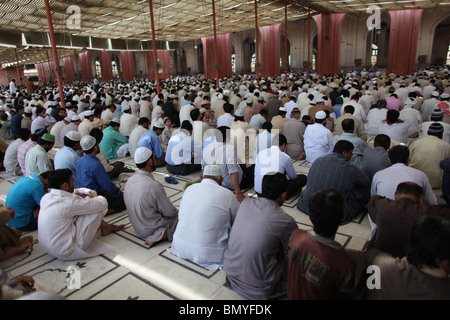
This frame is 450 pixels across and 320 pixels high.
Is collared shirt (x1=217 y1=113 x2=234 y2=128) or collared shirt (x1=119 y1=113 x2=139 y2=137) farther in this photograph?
collared shirt (x1=119 y1=113 x2=139 y2=137)

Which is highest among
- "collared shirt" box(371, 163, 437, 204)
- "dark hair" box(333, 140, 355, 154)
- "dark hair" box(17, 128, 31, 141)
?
"dark hair" box(17, 128, 31, 141)

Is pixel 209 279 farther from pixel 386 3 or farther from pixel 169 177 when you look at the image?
pixel 386 3

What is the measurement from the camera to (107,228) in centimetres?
279

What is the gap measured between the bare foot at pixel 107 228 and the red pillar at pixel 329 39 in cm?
1539

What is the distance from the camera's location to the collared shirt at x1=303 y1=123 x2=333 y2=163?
413cm

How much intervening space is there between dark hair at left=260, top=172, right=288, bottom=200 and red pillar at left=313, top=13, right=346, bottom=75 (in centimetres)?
1569

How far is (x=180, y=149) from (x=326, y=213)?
303 cm

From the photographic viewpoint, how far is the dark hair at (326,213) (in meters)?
1.39

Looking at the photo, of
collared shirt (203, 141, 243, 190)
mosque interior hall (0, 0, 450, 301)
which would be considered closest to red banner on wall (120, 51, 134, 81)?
mosque interior hall (0, 0, 450, 301)

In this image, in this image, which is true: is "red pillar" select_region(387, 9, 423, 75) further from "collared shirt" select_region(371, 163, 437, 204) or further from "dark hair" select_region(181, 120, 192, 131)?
"collared shirt" select_region(371, 163, 437, 204)

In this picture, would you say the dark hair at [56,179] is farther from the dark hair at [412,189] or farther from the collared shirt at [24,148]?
the dark hair at [412,189]

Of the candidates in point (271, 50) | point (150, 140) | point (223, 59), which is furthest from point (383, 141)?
point (223, 59)

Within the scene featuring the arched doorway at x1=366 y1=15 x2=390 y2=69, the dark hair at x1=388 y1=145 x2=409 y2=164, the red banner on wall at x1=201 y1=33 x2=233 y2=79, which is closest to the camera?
the dark hair at x1=388 y1=145 x2=409 y2=164
